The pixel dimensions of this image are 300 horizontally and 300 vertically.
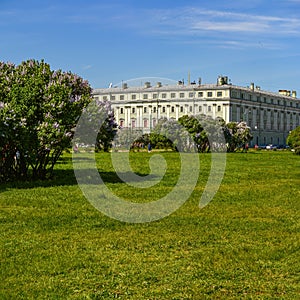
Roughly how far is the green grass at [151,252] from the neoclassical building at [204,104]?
322ft

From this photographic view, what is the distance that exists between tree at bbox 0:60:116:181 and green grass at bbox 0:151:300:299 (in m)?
2.84

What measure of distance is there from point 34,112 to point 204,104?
103 meters

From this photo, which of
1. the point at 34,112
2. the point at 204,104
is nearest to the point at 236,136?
the point at 34,112

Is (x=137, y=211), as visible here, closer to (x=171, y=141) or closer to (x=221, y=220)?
(x=221, y=220)

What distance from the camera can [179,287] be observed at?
20.9ft

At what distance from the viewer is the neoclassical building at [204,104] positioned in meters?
117

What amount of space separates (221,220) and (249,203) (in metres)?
2.75

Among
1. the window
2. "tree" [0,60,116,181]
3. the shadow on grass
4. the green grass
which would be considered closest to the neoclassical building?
the window

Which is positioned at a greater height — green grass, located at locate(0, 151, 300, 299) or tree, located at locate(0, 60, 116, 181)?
tree, located at locate(0, 60, 116, 181)

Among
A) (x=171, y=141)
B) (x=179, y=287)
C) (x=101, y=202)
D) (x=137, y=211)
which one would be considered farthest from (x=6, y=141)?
(x=171, y=141)

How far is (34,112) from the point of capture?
16156 mm

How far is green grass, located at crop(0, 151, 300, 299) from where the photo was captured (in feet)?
20.7

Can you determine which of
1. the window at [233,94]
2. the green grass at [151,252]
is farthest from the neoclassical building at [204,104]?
the green grass at [151,252]

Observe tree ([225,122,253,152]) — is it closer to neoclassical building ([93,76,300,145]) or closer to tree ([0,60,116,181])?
neoclassical building ([93,76,300,145])
